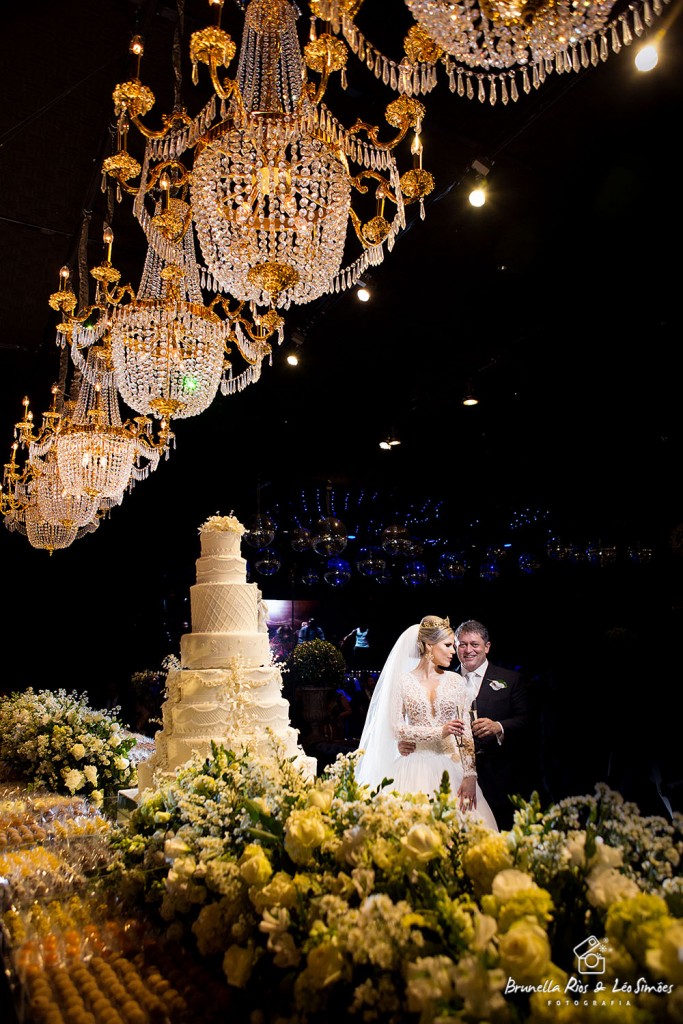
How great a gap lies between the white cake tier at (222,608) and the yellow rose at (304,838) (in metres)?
2.32

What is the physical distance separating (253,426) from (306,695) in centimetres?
303

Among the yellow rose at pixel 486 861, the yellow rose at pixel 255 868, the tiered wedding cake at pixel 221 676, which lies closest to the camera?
the yellow rose at pixel 486 861

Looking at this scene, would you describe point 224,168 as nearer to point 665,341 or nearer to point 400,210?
point 400,210

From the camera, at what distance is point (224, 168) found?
2.36 m

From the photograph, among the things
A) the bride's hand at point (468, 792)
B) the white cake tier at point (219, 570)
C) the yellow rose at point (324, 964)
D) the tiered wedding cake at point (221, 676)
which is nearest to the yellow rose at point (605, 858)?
the yellow rose at point (324, 964)

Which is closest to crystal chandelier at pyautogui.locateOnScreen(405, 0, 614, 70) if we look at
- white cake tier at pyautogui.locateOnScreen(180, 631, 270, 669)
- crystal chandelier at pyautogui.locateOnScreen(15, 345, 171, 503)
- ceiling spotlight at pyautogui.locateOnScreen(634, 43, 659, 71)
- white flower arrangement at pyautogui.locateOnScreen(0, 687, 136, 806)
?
ceiling spotlight at pyautogui.locateOnScreen(634, 43, 659, 71)

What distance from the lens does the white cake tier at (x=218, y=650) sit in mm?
3838

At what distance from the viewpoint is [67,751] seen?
4.79 metres

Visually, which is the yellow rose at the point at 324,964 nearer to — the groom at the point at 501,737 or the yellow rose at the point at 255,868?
the yellow rose at the point at 255,868


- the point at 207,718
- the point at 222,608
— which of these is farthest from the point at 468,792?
the point at 222,608

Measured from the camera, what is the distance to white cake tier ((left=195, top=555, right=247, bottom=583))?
4078 mm

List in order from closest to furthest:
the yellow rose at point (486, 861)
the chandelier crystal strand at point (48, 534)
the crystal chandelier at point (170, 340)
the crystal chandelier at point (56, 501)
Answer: the yellow rose at point (486, 861), the crystal chandelier at point (170, 340), the crystal chandelier at point (56, 501), the chandelier crystal strand at point (48, 534)

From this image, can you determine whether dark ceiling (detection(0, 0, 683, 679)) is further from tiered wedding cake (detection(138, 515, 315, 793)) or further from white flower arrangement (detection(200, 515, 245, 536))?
tiered wedding cake (detection(138, 515, 315, 793))

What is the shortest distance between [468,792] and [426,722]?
1.84 feet
